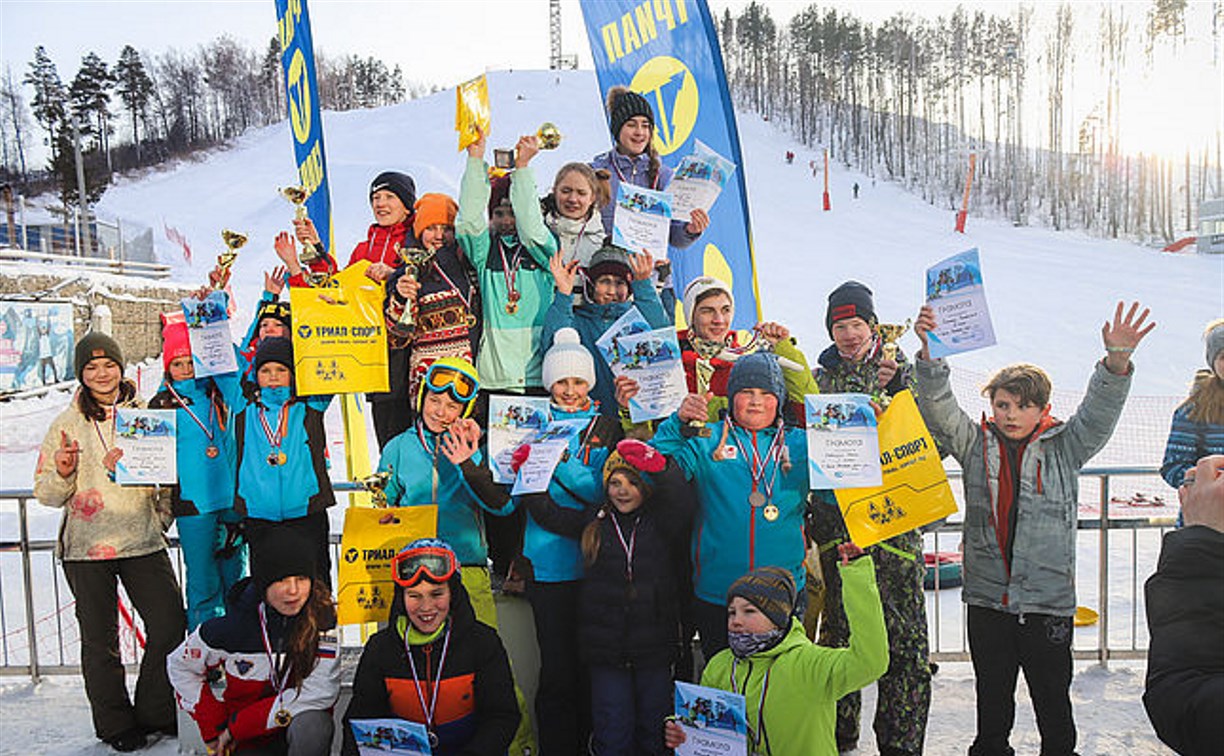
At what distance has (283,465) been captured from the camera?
4137 mm

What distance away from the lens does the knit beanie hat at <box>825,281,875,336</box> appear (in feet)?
13.0

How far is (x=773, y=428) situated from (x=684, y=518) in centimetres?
52

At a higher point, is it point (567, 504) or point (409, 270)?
point (409, 270)

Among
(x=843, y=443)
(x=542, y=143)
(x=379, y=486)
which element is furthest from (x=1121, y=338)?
(x=379, y=486)

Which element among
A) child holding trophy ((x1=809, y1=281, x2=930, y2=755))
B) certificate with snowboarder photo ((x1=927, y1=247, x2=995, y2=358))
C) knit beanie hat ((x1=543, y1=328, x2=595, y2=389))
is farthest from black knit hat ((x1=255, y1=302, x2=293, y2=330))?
certificate with snowboarder photo ((x1=927, y1=247, x2=995, y2=358))

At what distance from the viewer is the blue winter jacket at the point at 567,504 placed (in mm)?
3720

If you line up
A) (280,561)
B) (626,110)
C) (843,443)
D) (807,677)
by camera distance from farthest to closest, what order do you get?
(626,110) < (280,561) < (843,443) < (807,677)

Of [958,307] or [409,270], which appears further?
[409,270]

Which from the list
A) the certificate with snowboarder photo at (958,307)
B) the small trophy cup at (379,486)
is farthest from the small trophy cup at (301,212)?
the certificate with snowboarder photo at (958,307)

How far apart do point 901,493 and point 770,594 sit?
73cm

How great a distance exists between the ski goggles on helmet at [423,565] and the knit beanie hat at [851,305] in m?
1.94

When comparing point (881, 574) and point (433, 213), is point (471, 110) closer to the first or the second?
point (433, 213)

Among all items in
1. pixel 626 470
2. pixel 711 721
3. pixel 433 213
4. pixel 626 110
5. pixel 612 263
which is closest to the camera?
pixel 711 721

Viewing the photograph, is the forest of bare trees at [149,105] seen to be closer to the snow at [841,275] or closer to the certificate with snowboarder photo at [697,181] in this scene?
the snow at [841,275]
